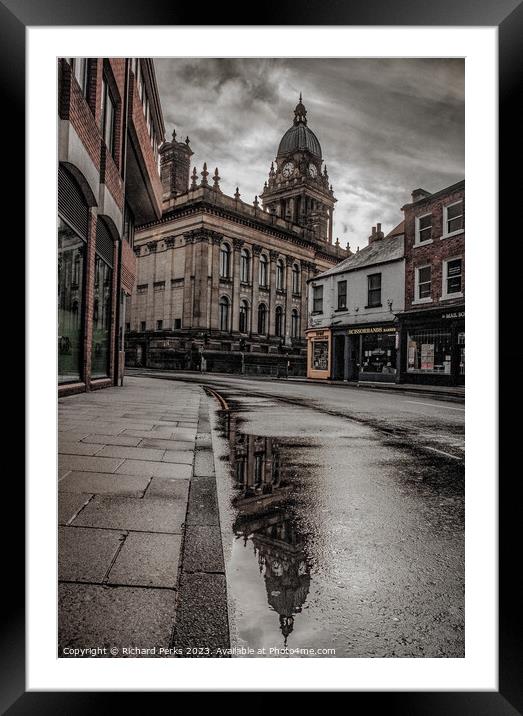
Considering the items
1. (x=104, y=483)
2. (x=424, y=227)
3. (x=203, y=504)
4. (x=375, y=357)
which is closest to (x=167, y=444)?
(x=104, y=483)

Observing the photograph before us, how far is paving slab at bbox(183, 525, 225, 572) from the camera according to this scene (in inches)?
69.2

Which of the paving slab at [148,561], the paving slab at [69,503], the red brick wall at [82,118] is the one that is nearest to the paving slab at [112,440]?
the paving slab at [69,503]

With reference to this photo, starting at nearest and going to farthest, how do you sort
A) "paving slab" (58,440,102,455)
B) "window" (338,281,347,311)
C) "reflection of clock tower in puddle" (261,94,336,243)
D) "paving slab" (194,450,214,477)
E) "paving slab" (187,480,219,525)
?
"paving slab" (187,480,219,525) → "reflection of clock tower in puddle" (261,94,336,243) → "paving slab" (194,450,214,477) → "paving slab" (58,440,102,455) → "window" (338,281,347,311)

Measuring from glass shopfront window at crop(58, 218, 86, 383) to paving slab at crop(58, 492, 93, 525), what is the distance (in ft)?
11.2

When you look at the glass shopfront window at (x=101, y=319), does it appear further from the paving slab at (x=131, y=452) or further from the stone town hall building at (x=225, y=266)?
the paving slab at (x=131, y=452)

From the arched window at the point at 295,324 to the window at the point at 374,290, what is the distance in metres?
13.4

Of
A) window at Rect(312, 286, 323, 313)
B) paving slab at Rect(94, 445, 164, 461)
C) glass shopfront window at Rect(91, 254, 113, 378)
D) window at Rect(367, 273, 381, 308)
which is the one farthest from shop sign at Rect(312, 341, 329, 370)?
paving slab at Rect(94, 445, 164, 461)

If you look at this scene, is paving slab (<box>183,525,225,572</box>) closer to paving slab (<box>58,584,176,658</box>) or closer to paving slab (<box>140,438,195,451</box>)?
paving slab (<box>58,584,176,658</box>)

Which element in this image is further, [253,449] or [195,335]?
[195,335]
